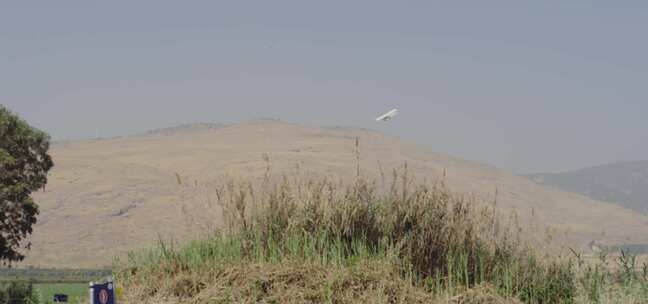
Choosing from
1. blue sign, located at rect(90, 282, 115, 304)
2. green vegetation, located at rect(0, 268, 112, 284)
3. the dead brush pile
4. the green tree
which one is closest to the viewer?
blue sign, located at rect(90, 282, 115, 304)

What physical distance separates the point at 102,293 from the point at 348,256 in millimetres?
3582

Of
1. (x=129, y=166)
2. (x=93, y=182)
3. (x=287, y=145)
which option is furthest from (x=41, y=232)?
(x=287, y=145)

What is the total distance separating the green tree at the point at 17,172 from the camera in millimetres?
30875

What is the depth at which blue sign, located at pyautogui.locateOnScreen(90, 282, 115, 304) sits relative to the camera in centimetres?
725

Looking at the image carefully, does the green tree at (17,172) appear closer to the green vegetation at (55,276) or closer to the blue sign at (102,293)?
the green vegetation at (55,276)

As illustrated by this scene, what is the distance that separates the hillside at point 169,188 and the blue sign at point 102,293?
267 feet

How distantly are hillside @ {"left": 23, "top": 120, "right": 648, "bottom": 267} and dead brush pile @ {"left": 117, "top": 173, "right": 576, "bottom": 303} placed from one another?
77.5 m

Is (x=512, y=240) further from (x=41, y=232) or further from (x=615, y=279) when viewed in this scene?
(x=41, y=232)

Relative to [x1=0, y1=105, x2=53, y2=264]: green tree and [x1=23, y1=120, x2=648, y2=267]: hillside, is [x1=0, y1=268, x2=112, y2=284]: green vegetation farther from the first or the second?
[x1=0, y1=105, x2=53, y2=264]: green tree

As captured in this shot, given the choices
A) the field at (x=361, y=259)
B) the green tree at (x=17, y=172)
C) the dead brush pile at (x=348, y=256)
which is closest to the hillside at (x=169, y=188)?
the green tree at (x=17, y=172)

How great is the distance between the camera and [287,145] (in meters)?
181

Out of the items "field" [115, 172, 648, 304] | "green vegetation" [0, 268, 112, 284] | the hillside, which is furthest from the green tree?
the hillside

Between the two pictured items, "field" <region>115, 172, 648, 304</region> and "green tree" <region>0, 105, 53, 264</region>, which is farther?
"green tree" <region>0, 105, 53, 264</region>

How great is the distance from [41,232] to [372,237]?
391 ft
